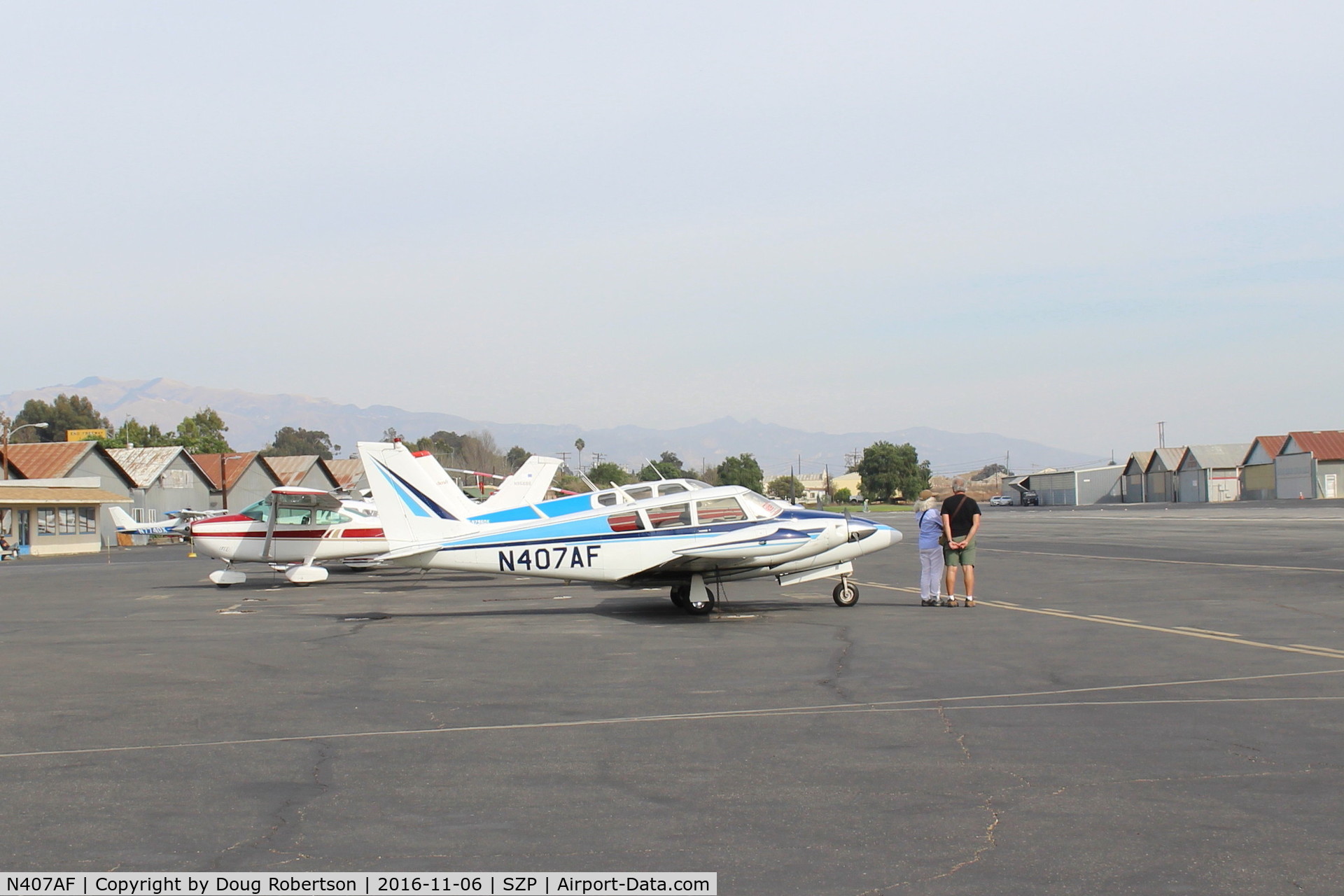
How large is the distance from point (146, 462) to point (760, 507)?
74.2 meters

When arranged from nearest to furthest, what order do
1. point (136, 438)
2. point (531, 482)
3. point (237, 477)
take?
point (531, 482), point (237, 477), point (136, 438)

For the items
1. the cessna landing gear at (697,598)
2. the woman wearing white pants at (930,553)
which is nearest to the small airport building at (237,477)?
the cessna landing gear at (697,598)

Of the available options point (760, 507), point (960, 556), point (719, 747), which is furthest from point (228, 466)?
point (719, 747)

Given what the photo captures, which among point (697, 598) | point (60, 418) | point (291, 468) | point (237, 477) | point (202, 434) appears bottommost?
point (697, 598)

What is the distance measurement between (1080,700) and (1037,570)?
15.0 metres

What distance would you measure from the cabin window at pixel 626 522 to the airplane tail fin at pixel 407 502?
7.88 ft

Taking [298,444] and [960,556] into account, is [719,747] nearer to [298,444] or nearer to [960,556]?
[960,556]

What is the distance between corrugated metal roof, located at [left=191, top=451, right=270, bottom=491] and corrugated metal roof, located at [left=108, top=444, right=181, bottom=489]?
118 inches

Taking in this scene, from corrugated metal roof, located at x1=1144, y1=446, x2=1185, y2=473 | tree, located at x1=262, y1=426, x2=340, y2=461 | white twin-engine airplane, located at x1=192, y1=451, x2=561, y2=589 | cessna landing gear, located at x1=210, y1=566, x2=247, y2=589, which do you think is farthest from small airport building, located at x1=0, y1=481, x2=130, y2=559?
tree, located at x1=262, y1=426, x2=340, y2=461

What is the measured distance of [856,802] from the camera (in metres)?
5.70

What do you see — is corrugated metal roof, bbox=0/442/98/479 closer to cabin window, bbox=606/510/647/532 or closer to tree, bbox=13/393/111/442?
cabin window, bbox=606/510/647/532

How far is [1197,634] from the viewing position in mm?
12055

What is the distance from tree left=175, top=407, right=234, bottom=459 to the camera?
10550 cm

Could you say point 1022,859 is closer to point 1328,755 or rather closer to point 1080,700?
point 1328,755
